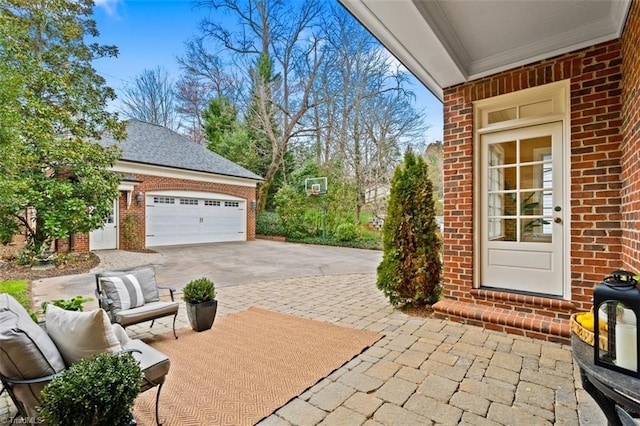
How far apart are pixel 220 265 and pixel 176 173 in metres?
5.27

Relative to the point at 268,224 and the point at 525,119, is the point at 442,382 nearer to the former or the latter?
the point at 525,119

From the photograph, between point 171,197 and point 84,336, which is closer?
point 84,336

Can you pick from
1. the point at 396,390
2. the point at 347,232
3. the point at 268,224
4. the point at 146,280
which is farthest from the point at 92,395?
the point at 268,224

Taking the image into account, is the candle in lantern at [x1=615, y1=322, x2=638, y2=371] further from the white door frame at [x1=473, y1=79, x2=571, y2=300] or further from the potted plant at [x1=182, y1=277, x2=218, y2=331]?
the potted plant at [x1=182, y1=277, x2=218, y2=331]

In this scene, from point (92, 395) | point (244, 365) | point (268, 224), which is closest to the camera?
point (92, 395)

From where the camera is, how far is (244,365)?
8.96 feet

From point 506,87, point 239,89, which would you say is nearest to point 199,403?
point 506,87

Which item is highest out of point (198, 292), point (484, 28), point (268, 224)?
point (484, 28)

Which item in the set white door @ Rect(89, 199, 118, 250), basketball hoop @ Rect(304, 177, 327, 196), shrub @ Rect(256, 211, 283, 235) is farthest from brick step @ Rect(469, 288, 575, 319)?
shrub @ Rect(256, 211, 283, 235)

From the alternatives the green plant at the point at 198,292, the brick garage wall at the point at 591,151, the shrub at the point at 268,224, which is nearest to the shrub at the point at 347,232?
the shrub at the point at 268,224

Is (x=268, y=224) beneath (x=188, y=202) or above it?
beneath

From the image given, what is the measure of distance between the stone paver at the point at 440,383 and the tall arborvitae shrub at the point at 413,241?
457 mm

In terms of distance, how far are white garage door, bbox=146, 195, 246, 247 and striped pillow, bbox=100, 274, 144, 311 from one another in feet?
27.5

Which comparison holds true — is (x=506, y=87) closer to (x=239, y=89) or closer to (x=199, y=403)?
(x=199, y=403)
